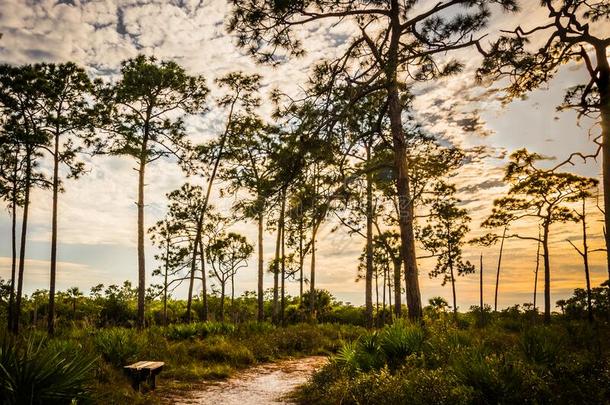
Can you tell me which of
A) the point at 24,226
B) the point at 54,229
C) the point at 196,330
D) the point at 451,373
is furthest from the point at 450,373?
the point at 24,226

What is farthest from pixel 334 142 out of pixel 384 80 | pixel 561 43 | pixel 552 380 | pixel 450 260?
pixel 450 260

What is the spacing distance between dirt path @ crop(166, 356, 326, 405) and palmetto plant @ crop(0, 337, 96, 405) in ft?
11.8

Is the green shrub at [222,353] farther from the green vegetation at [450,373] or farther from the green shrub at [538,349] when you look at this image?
the green shrub at [538,349]

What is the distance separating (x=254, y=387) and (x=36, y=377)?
6.02 m

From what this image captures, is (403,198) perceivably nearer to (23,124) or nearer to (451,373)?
(451,373)

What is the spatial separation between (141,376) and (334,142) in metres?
6.18

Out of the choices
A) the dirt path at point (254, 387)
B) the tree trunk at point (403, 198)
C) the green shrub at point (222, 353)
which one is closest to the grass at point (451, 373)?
the dirt path at point (254, 387)

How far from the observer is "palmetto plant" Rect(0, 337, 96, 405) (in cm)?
402

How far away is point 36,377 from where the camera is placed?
412 cm

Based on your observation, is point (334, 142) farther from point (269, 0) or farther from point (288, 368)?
point (288, 368)

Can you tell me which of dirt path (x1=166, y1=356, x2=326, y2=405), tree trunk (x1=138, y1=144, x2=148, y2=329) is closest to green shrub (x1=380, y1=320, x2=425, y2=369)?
dirt path (x1=166, y1=356, x2=326, y2=405)

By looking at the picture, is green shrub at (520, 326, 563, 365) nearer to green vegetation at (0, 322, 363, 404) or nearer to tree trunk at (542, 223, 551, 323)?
green vegetation at (0, 322, 363, 404)

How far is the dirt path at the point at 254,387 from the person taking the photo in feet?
25.9

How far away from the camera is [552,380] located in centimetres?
530
